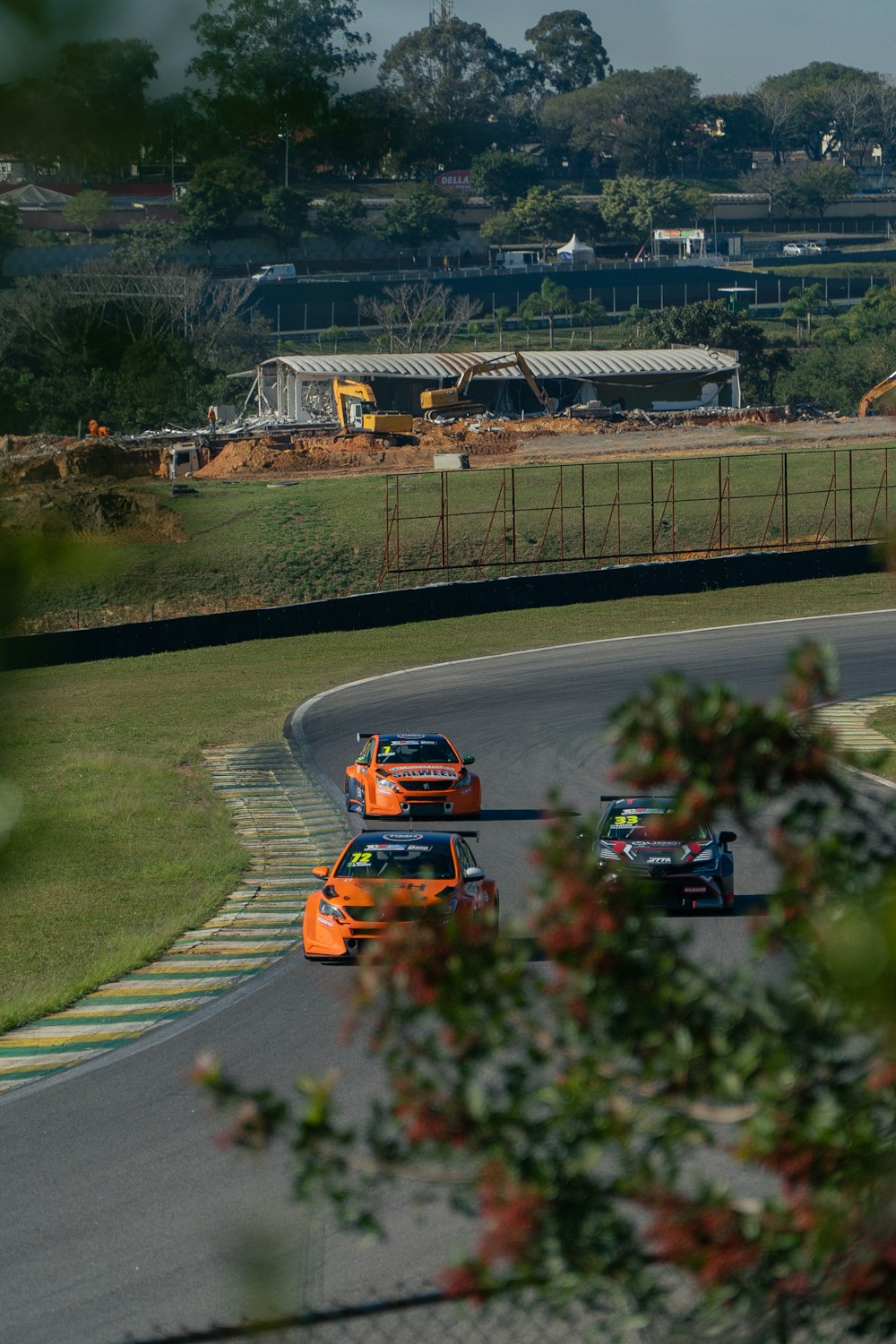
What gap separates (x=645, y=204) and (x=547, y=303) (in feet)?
121

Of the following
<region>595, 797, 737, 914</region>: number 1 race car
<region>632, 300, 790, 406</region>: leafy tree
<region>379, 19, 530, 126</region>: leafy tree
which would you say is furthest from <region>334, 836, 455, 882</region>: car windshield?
<region>632, 300, 790, 406</region>: leafy tree

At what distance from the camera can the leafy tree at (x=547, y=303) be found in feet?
454

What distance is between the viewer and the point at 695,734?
11.6 ft

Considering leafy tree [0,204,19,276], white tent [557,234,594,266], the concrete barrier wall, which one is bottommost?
the concrete barrier wall

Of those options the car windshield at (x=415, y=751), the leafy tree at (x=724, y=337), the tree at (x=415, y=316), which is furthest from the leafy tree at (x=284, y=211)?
the tree at (x=415, y=316)

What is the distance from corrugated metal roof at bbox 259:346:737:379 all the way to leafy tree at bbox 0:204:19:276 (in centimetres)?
9255

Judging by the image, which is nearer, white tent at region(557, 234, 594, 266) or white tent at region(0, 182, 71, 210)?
white tent at region(0, 182, 71, 210)

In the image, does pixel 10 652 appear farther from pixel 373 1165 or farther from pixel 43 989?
pixel 43 989

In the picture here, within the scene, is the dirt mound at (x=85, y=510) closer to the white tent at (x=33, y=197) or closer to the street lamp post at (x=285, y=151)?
the white tent at (x=33, y=197)

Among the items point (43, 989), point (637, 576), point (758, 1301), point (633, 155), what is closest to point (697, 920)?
point (43, 989)

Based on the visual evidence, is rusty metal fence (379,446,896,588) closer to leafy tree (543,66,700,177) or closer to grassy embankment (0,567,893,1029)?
grassy embankment (0,567,893,1029)

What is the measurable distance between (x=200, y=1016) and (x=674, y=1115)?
12.9m

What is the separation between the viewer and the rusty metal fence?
184 feet

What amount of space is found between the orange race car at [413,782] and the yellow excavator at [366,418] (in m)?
52.2
